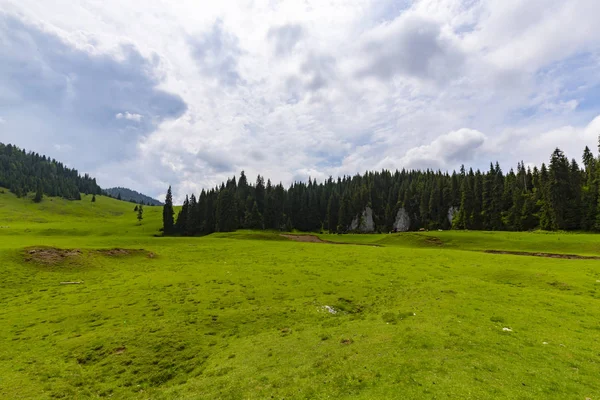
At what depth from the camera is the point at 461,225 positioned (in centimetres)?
11062

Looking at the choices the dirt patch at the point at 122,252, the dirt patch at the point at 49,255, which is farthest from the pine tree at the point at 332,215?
the dirt patch at the point at 49,255

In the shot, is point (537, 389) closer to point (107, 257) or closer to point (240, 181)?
point (107, 257)

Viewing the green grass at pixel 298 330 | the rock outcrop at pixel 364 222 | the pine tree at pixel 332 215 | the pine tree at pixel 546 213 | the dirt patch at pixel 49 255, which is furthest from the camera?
the rock outcrop at pixel 364 222

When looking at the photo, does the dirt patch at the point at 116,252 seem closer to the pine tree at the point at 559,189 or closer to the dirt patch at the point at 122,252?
the dirt patch at the point at 122,252

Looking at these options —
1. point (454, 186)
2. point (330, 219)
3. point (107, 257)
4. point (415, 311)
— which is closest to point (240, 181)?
point (330, 219)

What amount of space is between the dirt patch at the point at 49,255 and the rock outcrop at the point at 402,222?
135 meters

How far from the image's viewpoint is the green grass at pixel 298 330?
459 inches

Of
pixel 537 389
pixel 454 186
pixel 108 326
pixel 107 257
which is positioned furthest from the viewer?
pixel 454 186

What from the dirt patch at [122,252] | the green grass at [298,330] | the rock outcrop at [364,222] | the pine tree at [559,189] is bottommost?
the green grass at [298,330]

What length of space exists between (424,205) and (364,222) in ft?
99.5

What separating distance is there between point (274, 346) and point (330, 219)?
5287 inches

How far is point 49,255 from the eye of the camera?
37656 millimetres

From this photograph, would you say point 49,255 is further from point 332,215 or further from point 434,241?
point 332,215

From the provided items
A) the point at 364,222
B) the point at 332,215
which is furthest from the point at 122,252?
the point at 364,222
